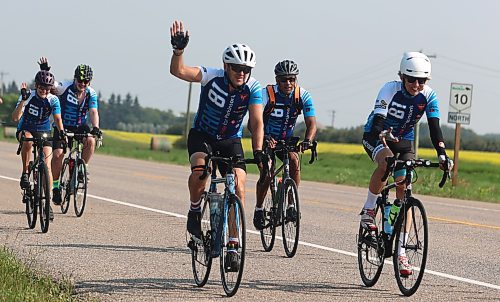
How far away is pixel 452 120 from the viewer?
28.0 m

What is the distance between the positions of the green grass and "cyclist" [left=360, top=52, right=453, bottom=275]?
112 inches

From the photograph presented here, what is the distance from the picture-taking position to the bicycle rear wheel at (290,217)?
10.5m

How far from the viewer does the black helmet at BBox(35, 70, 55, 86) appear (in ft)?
43.1

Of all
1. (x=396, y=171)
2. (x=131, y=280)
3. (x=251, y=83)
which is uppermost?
(x=251, y=83)

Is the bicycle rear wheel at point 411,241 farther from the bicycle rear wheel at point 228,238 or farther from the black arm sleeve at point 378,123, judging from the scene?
the bicycle rear wheel at point 228,238

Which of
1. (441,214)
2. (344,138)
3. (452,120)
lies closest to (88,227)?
(441,214)

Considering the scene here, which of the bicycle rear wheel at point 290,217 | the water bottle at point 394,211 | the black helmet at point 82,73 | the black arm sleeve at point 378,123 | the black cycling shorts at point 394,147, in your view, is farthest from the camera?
the black helmet at point 82,73

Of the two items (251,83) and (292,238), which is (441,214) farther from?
(251,83)

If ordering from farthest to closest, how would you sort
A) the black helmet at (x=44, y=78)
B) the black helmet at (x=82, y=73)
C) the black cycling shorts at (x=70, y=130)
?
the black cycling shorts at (x=70, y=130) < the black helmet at (x=82, y=73) < the black helmet at (x=44, y=78)

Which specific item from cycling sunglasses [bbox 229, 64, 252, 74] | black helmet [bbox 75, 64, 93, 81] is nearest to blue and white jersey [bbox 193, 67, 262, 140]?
cycling sunglasses [bbox 229, 64, 252, 74]

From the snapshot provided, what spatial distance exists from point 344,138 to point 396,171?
77895mm

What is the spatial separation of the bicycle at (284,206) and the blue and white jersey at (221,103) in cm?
196

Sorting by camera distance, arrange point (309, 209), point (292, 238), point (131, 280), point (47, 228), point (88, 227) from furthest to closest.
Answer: point (309, 209) < point (88, 227) < point (47, 228) < point (292, 238) < point (131, 280)

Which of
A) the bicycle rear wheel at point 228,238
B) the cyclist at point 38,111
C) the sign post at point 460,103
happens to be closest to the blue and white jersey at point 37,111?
the cyclist at point 38,111
